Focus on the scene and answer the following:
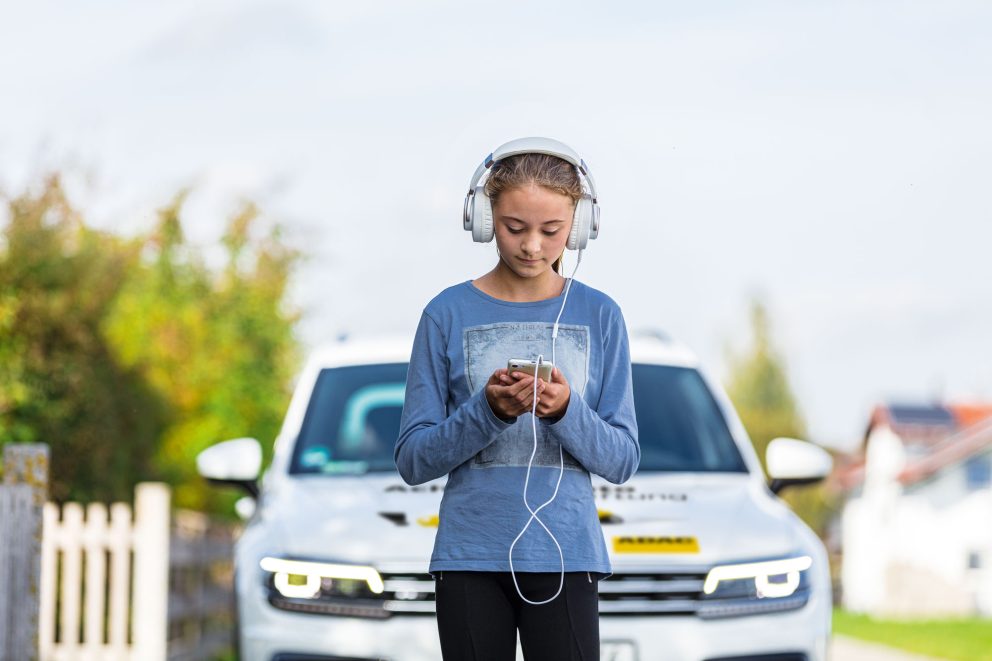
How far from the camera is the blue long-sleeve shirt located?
3.15 meters

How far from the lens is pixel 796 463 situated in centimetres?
596

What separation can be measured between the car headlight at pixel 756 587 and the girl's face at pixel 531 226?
7.08 ft

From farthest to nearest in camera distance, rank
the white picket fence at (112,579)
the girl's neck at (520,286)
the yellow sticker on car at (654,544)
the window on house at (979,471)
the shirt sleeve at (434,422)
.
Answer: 1. the window on house at (979,471)
2. the white picket fence at (112,579)
3. the yellow sticker on car at (654,544)
4. the girl's neck at (520,286)
5. the shirt sleeve at (434,422)

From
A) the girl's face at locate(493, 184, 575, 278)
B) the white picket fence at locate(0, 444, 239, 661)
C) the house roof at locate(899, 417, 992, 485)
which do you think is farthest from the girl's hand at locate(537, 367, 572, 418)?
the house roof at locate(899, 417, 992, 485)

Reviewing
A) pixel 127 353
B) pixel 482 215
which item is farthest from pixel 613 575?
pixel 127 353

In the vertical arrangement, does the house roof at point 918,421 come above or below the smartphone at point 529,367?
above

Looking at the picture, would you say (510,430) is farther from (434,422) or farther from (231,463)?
(231,463)

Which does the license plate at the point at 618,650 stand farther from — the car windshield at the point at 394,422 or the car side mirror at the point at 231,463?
the car side mirror at the point at 231,463

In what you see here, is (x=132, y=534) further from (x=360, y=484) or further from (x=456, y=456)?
(x=456, y=456)

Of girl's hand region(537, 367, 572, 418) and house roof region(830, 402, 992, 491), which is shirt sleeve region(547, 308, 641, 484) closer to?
girl's hand region(537, 367, 572, 418)

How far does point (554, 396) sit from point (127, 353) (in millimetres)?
16130

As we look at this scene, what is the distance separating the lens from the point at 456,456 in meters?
3.15

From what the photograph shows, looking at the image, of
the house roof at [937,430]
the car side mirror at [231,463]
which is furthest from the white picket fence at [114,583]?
the house roof at [937,430]

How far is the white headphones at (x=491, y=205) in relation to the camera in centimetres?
326
